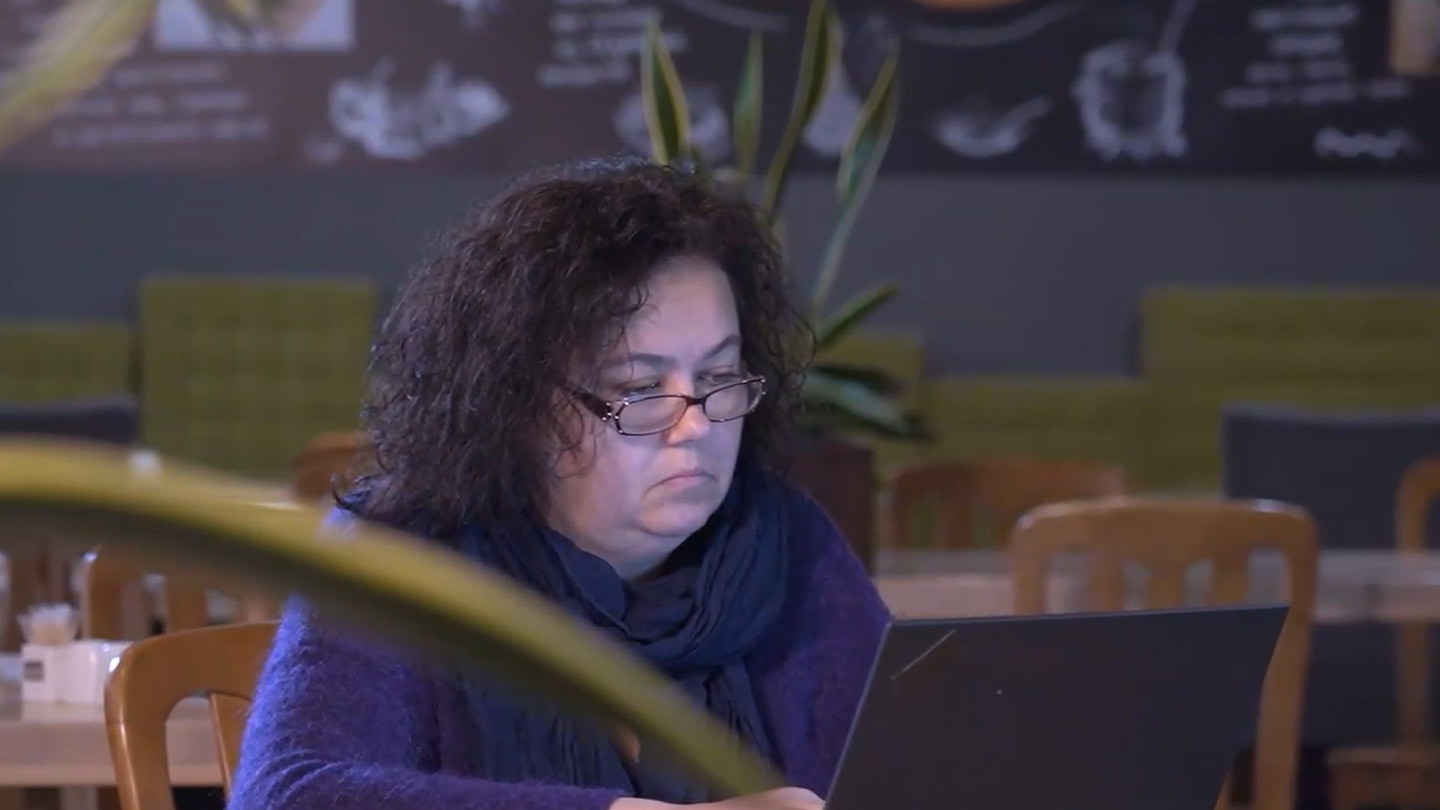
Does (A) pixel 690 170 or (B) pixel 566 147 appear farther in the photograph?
(B) pixel 566 147

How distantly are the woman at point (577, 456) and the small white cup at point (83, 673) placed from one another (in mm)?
597

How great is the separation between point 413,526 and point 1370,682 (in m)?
3.08

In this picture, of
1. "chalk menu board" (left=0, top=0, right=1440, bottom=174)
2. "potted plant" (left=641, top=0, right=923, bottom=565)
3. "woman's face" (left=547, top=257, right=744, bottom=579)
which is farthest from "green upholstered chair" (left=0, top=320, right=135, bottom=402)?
"woman's face" (left=547, top=257, right=744, bottom=579)

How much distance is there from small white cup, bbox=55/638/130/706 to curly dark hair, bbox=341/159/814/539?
603 mm

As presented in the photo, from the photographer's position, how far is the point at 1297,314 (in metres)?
5.43

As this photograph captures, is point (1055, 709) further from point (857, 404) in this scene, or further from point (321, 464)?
point (321, 464)

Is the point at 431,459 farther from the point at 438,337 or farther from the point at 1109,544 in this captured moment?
the point at 1109,544

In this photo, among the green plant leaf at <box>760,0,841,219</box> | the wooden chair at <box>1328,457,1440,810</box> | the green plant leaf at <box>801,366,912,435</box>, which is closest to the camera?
the green plant leaf at <box>801,366,912,435</box>

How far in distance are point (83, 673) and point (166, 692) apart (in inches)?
18.5

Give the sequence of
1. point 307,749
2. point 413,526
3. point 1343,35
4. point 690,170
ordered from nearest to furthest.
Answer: point 307,749 < point 413,526 < point 690,170 < point 1343,35

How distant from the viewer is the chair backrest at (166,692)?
167 centimetres

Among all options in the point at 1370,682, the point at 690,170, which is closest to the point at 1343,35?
the point at 1370,682

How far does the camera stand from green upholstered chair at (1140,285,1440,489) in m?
5.42

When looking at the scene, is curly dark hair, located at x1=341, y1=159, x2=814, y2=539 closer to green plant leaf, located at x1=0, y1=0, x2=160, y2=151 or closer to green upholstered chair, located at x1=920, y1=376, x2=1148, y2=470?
green plant leaf, located at x1=0, y1=0, x2=160, y2=151
